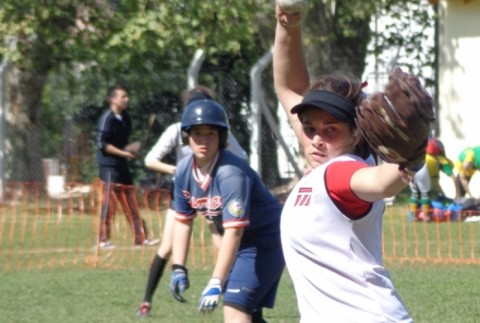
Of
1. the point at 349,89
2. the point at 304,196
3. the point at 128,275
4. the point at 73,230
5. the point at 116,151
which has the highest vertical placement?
the point at 349,89

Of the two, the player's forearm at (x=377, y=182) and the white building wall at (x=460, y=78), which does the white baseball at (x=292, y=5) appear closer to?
the player's forearm at (x=377, y=182)

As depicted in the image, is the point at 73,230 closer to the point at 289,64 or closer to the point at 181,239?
the point at 181,239

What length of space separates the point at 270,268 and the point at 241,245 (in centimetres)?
22

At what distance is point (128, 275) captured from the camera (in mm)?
11633

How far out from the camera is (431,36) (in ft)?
77.7

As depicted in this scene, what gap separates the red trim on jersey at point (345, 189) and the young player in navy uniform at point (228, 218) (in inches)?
102

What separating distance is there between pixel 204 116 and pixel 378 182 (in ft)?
11.8

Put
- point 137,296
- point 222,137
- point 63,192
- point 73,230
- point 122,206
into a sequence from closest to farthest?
point 222,137, point 137,296, point 122,206, point 73,230, point 63,192

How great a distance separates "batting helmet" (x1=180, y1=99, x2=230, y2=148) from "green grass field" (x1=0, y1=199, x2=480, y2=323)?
221 cm

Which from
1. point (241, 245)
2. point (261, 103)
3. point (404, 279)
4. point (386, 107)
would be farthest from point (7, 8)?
point (386, 107)

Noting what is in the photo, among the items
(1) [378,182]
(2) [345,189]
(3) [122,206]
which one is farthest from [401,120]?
(3) [122,206]

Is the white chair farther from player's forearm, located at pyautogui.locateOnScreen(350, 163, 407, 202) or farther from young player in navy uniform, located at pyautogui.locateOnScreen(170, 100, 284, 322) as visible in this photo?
player's forearm, located at pyautogui.locateOnScreen(350, 163, 407, 202)

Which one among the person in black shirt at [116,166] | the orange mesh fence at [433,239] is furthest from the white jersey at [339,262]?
the person in black shirt at [116,166]

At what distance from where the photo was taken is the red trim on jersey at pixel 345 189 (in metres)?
3.46
